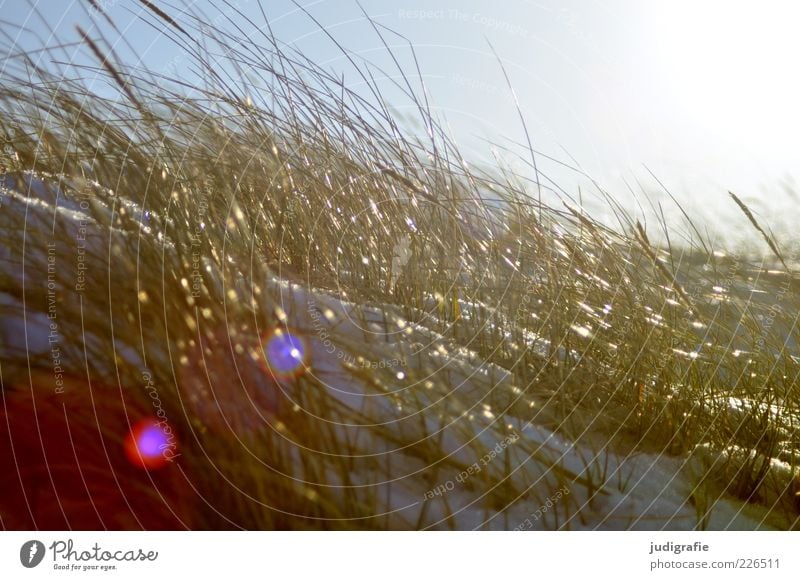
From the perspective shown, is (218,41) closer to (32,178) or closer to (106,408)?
(32,178)

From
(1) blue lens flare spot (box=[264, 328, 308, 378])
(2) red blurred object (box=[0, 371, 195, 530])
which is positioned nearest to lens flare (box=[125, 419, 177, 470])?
(2) red blurred object (box=[0, 371, 195, 530])

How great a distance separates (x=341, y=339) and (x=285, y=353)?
0.12m

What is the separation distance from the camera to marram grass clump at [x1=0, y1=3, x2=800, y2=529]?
108cm

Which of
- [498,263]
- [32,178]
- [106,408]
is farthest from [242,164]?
[106,408]

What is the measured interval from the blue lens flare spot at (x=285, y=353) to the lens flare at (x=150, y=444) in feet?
0.59

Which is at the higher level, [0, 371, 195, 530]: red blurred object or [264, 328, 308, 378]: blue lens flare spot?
[264, 328, 308, 378]: blue lens flare spot

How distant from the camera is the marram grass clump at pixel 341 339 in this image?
1.08 meters

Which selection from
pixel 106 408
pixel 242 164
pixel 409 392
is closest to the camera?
pixel 106 408

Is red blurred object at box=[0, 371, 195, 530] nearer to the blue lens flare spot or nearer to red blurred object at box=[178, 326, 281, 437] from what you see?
red blurred object at box=[178, 326, 281, 437]

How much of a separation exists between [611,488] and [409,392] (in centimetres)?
39

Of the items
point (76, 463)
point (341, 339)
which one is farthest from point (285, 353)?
point (76, 463)

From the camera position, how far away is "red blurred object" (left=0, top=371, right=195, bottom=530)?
105 cm

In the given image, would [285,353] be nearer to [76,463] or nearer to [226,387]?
[226,387]
